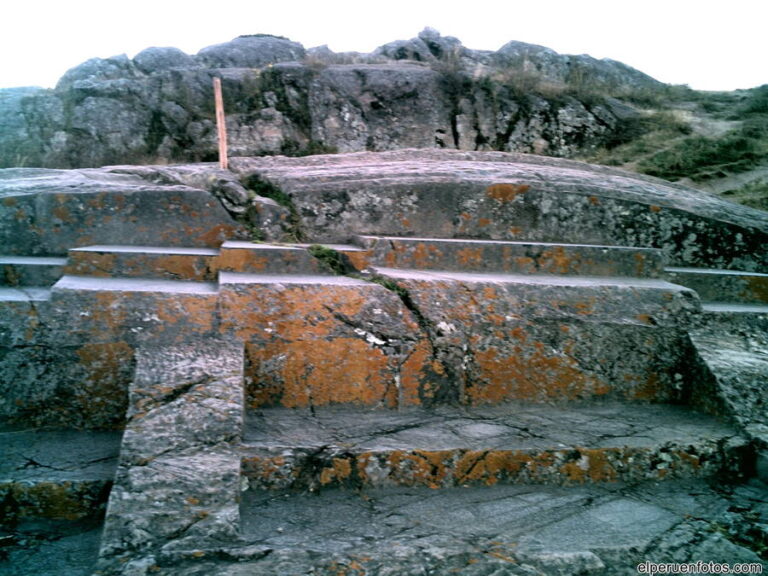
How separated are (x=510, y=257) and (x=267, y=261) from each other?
4.71 feet

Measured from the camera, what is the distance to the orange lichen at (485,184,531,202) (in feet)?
11.9

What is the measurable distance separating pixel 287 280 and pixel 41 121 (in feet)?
28.1

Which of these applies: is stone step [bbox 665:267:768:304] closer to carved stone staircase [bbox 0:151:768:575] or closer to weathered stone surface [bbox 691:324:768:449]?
carved stone staircase [bbox 0:151:768:575]

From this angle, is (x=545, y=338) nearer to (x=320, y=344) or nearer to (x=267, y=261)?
(x=320, y=344)

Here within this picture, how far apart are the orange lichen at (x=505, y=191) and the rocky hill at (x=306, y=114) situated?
5.26 meters

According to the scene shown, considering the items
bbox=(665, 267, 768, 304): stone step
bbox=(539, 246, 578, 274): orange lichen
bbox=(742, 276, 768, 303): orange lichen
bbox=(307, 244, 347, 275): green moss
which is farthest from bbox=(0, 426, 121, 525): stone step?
bbox=(742, 276, 768, 303): orange lichen

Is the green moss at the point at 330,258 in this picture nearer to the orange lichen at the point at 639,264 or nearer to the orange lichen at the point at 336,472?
the orange lichen at the point at 336,472

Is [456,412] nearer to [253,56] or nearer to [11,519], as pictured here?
[11,519]

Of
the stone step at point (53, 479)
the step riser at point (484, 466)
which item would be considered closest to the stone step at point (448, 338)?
the step riser at point (484, 466)

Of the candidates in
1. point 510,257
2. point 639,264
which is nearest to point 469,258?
point 510,257

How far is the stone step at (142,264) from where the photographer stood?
111 inches

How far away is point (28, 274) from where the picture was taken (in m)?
2.83

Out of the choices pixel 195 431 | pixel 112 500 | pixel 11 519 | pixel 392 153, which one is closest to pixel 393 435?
pixel 195 431

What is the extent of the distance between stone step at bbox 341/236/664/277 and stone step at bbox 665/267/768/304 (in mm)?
256
